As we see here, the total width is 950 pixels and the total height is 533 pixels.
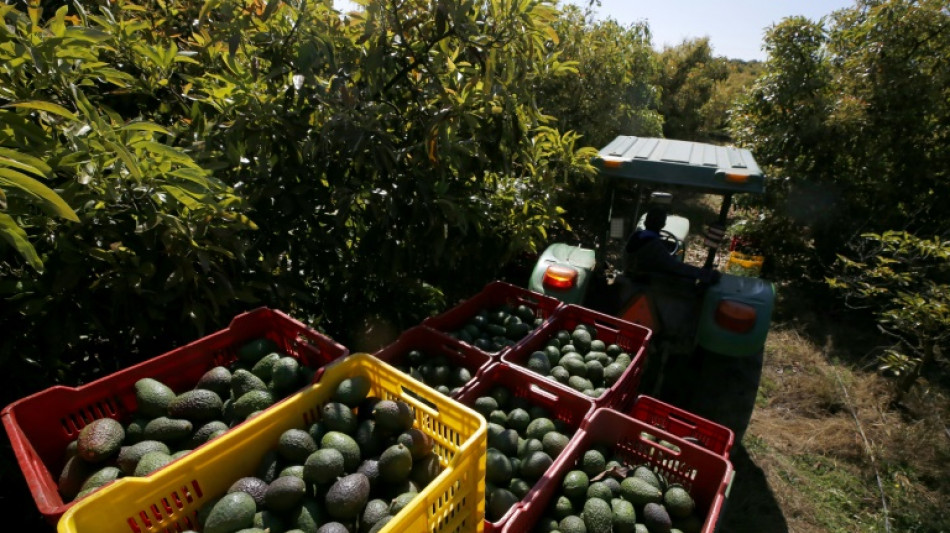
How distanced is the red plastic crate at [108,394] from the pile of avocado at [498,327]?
3.16ft

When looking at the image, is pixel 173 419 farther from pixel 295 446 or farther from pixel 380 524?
pixel 380 524

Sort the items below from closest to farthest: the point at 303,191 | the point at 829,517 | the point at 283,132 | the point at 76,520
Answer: the point at 76,520, the point at 283,132, the point at 303,191, the point at 829,517

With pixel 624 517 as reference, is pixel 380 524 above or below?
above

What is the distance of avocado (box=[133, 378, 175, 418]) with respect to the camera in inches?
63.3

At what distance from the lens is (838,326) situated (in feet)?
16.2

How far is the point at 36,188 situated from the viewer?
1.00 meters

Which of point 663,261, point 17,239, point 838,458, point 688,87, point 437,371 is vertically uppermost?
point 688,87

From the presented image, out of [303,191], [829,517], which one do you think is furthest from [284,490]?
[829,517]

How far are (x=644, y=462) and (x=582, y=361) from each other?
0.64 meters

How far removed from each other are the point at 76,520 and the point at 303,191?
5.35ft

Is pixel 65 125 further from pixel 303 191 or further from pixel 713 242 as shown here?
pixel 713 242

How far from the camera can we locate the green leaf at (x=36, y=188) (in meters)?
0.97

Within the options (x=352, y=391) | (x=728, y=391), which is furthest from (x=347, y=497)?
(x=728, y=391)

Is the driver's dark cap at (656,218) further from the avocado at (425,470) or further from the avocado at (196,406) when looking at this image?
the avocado at (196,406)
